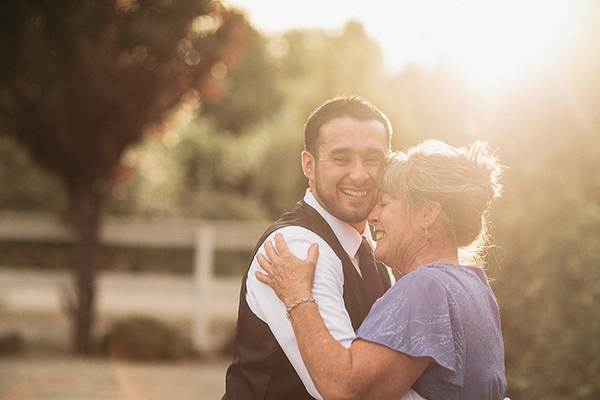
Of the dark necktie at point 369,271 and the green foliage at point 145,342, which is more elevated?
the dark necktie at point 369,271

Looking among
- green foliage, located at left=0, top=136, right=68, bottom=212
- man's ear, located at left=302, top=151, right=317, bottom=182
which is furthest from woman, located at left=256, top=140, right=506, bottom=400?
green foliage, located at left=0, top=136, right=68, bottom=212

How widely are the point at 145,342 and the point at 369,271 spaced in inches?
261

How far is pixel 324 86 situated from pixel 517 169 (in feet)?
48.5

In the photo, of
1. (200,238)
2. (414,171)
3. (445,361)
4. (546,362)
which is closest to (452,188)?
(414,171)

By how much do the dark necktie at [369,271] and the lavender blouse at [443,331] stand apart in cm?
48

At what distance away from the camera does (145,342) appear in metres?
8.77

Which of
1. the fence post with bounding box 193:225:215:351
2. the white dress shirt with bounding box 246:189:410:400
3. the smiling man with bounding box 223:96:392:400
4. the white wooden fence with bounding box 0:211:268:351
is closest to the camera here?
the white dress shirt with bounding box 246:189:410:400

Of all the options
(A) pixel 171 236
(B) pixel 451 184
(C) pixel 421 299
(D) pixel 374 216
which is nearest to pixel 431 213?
(B) pixel 451 184

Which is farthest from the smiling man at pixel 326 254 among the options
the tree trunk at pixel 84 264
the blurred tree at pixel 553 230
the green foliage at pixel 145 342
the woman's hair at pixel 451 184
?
the tree trunk at pixel 84 264

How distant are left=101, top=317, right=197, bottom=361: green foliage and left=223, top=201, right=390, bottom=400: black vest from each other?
Result: 653 cm

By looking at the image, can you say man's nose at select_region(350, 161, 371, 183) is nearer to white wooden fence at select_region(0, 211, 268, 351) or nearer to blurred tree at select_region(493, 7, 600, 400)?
blurred tree at select_region(493, 7, 600, 400)

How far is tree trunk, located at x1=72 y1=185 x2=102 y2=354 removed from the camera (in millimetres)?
8828

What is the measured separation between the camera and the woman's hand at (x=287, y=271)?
232 cm

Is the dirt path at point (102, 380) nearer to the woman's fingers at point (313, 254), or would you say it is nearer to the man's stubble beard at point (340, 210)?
the man's stubble beard at point (340, 210)
